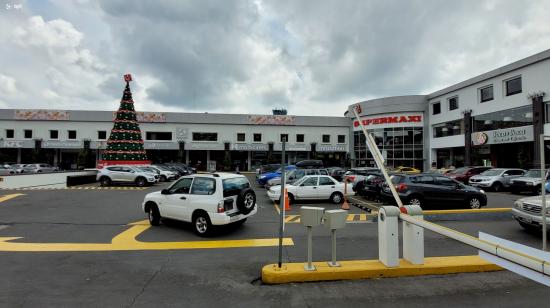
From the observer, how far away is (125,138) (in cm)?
2823

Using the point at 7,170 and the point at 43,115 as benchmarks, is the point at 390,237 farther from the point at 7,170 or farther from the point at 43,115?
the point at 43,115

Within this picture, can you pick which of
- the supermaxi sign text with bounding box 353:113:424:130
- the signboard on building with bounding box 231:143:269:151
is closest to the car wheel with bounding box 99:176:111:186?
the signboard on building with bounding box 231:143:269:151

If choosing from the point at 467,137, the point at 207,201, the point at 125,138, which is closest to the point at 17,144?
the point at 125,138

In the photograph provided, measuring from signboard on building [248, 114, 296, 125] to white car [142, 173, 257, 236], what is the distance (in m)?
40.6

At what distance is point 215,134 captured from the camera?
4912 cm

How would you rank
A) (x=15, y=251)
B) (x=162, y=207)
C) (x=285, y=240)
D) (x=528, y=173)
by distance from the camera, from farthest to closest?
(x=528, y=173), (x=162, y=207), (x=285, y=240), (x=15, y=251)

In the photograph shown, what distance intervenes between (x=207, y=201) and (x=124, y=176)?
59.5ft

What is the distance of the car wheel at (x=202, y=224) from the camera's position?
8305 mm

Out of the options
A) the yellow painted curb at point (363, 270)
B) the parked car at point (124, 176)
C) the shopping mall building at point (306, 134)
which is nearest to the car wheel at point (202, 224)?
the yellow painted curb at point (363, 270)

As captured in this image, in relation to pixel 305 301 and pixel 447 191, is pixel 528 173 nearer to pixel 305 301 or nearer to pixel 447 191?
pixel 447 191

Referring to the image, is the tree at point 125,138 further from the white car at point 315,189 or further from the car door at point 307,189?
the car door at point 307,189

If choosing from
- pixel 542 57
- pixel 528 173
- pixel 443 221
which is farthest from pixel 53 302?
pixel 542 57

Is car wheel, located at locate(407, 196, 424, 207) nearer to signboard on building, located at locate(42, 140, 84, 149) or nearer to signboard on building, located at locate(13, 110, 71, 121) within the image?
signboard on building, located at locate(42, 140, 84, 149)

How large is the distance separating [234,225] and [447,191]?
8.80m
